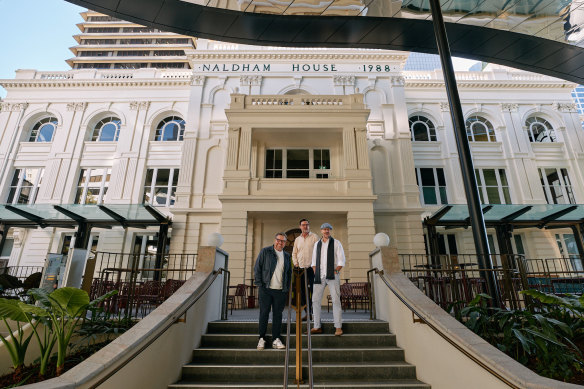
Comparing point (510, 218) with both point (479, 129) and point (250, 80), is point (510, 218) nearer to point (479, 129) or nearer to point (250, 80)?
point (479, 129)

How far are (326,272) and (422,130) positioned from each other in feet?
59.1

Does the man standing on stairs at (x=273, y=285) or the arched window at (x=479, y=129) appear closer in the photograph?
the man standing on stairs at (x=273, y=285)

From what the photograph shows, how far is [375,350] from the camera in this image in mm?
5516

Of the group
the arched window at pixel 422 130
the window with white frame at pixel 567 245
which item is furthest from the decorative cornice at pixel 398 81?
the window with white frame at pixel 567 245

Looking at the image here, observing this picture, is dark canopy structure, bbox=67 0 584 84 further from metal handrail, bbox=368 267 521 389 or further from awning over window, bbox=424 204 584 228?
metal handrail, bbox=368 267 521 389

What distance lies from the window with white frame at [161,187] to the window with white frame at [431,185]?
49.6 feet

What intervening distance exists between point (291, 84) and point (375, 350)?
1784cm

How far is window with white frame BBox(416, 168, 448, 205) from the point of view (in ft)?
63.4

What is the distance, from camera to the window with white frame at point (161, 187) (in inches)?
752

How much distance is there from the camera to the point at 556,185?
65.5ft

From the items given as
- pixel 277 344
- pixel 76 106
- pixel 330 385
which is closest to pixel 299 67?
pixel 76 106

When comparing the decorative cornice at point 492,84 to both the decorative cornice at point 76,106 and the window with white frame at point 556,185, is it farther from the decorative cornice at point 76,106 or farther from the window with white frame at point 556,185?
the decorative cornice at point 76,106

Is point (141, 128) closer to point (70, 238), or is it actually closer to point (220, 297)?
point (70, 238)

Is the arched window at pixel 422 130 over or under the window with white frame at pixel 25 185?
over
